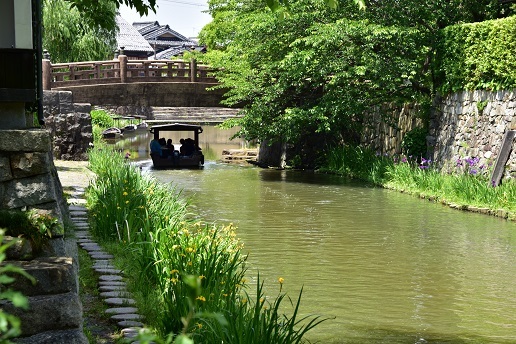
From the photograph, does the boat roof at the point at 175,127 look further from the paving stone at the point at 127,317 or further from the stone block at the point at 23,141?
the paving stone at the point at 127,317

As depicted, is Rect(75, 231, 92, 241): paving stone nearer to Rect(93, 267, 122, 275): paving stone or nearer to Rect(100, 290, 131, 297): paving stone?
Rect(93, 267, 122, 275): paving stone

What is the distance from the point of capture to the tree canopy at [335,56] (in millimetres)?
24203

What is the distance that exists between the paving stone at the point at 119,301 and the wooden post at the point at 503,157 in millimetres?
13012

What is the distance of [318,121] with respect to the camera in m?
28.9

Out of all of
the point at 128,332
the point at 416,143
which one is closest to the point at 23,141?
the point at 128,332

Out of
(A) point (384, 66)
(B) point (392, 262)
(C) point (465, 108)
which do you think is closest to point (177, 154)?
(A) point (384, 66)

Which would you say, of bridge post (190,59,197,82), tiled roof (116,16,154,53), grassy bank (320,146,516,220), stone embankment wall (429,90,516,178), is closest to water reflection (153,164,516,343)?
grassy bank (320,146,516,220)

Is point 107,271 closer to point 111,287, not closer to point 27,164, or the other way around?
point 111,287

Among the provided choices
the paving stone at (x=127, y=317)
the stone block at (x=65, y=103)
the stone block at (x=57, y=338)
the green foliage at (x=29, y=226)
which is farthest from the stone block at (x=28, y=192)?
Answer: the stone block at (x=65, y=103)

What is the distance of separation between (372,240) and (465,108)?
8.18m

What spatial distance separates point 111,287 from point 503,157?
503 inches

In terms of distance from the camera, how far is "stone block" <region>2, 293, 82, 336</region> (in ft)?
19.7

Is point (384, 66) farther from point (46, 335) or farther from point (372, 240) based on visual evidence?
point (46, 335)

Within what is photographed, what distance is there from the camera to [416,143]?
83.0 ft
